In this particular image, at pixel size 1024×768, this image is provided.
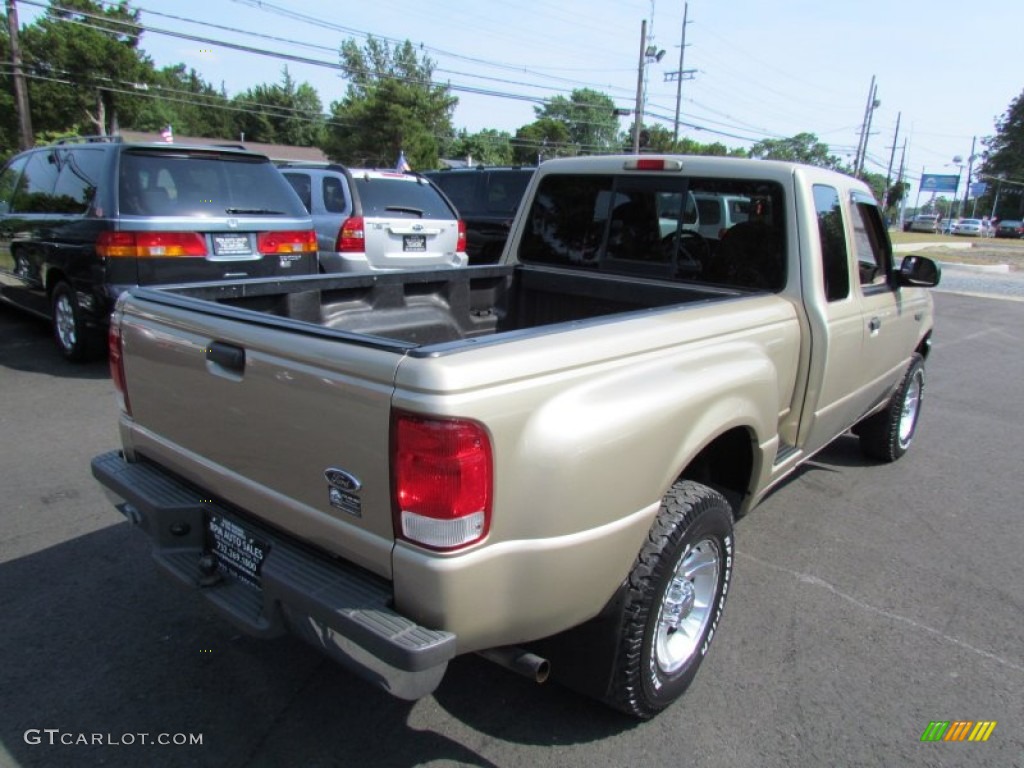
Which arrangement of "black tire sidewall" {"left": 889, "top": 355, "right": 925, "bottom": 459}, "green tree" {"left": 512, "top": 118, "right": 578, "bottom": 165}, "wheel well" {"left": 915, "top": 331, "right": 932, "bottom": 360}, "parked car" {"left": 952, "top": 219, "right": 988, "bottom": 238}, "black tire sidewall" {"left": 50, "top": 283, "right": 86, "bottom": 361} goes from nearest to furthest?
"black tire sidewall" {"left": 889, "top": 355, "right": 925, "bottom": 459}
"wheel well" {"left": 915, "top": 331, "right": 932, "bottom": 360}
"black tire sidewall" {"left": 50, "top": 283, "right": 86, "bottom": 361}
"parked car" {"left": 952, "top": 219, "right": 988, "bottom": 238}
"green tree" {"left": 512, "top": 118, "right": 578, "bottom": 165}

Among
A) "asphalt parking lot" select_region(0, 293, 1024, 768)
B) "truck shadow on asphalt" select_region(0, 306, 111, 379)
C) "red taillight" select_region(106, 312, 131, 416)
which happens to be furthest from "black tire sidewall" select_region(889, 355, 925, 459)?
"truck shadow on asphalt" select_region(0, 306, 111, 379)

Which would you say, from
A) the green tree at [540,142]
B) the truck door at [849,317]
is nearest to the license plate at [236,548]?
the truck door at [849,317]

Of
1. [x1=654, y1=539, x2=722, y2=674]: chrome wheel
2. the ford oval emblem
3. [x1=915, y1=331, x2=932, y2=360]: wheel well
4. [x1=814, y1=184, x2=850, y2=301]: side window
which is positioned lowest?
A: [x1=654, y1=539, x2=722, y2=674]: chrome wheel

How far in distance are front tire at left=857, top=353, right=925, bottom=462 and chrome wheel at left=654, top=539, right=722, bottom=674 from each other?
9.67 feet

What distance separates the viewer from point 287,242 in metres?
6.58

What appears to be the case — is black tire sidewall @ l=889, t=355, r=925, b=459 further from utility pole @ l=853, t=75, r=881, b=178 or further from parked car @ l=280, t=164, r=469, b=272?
utility pole @ l=853, t=75, r=881, b=178

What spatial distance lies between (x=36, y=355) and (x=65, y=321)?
2.62 feet

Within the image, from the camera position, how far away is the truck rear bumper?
1.73m

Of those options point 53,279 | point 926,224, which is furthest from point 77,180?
point 926,224

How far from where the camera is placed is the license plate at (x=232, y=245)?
20.1ft

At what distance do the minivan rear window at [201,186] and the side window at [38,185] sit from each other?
4.18 ft

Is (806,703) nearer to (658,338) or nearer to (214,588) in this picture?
(658,338)

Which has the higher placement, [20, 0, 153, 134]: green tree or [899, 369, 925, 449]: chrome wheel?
[20, 0, 153, 134]: green tree

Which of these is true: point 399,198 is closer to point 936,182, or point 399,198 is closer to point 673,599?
point 673,599
